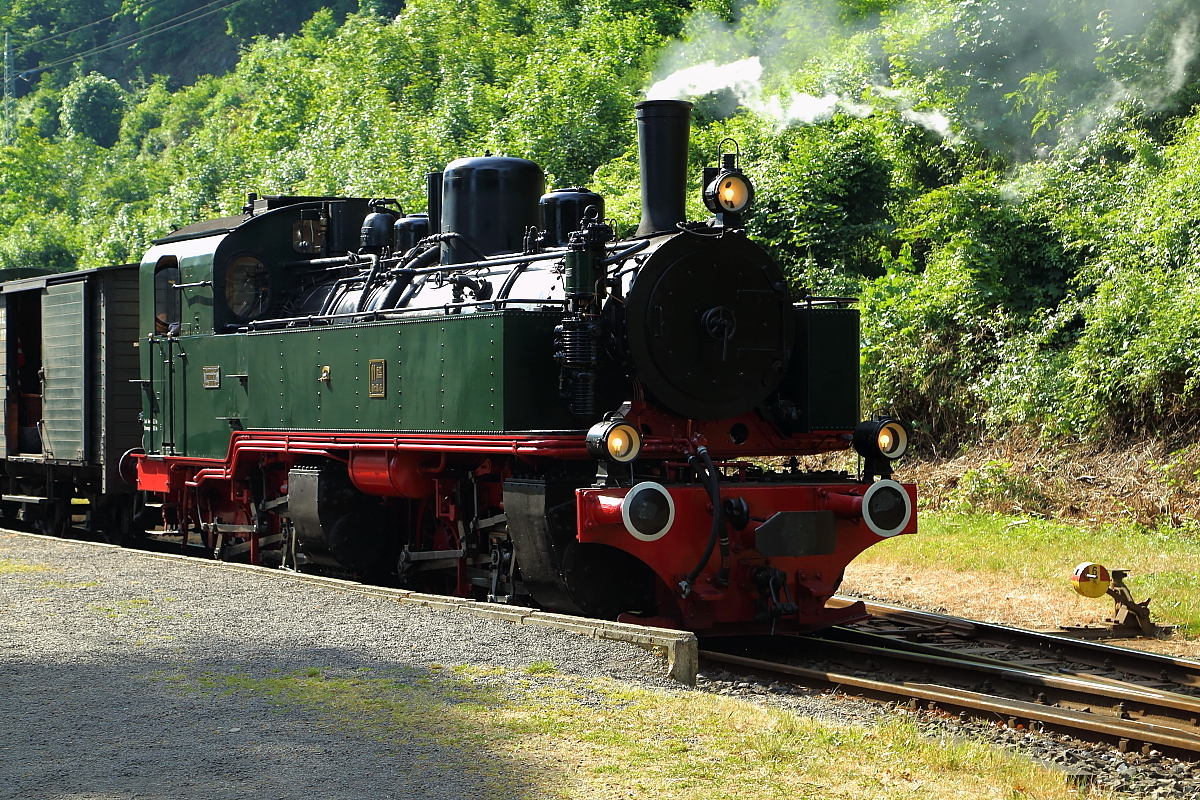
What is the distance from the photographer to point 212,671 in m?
6.13

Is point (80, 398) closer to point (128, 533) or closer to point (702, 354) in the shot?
point (128, 533)

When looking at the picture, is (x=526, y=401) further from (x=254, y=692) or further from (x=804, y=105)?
(x=804, y=105)

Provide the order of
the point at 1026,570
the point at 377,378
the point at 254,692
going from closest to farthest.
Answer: the point at 254,692 < the point at 377,378 < the point at 1026,570

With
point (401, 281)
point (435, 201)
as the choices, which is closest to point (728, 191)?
point (401, 281)

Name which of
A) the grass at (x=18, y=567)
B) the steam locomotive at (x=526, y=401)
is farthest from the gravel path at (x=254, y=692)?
the steam locomotive at (x=526, y=401)

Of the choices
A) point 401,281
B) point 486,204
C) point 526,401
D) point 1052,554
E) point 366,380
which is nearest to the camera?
point 526,401

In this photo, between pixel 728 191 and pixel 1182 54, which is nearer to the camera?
pixel 728 191

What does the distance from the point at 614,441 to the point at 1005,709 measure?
2.52 metres

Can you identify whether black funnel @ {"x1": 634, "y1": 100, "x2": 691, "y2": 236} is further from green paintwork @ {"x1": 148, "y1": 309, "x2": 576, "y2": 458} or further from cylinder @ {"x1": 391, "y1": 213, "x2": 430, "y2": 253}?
cylinder @ {"x1": 391, "y1": 213, "x2": 430, "y2": 253}

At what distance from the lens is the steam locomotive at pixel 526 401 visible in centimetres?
766

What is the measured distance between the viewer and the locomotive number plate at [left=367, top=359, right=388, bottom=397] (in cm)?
891

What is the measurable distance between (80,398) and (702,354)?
24.8 feet

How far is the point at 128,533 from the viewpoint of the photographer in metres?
13.4

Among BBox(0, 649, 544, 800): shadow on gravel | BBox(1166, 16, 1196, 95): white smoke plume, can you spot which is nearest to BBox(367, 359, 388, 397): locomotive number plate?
BBox(0, 649, 544, 800): shadow on gravel
